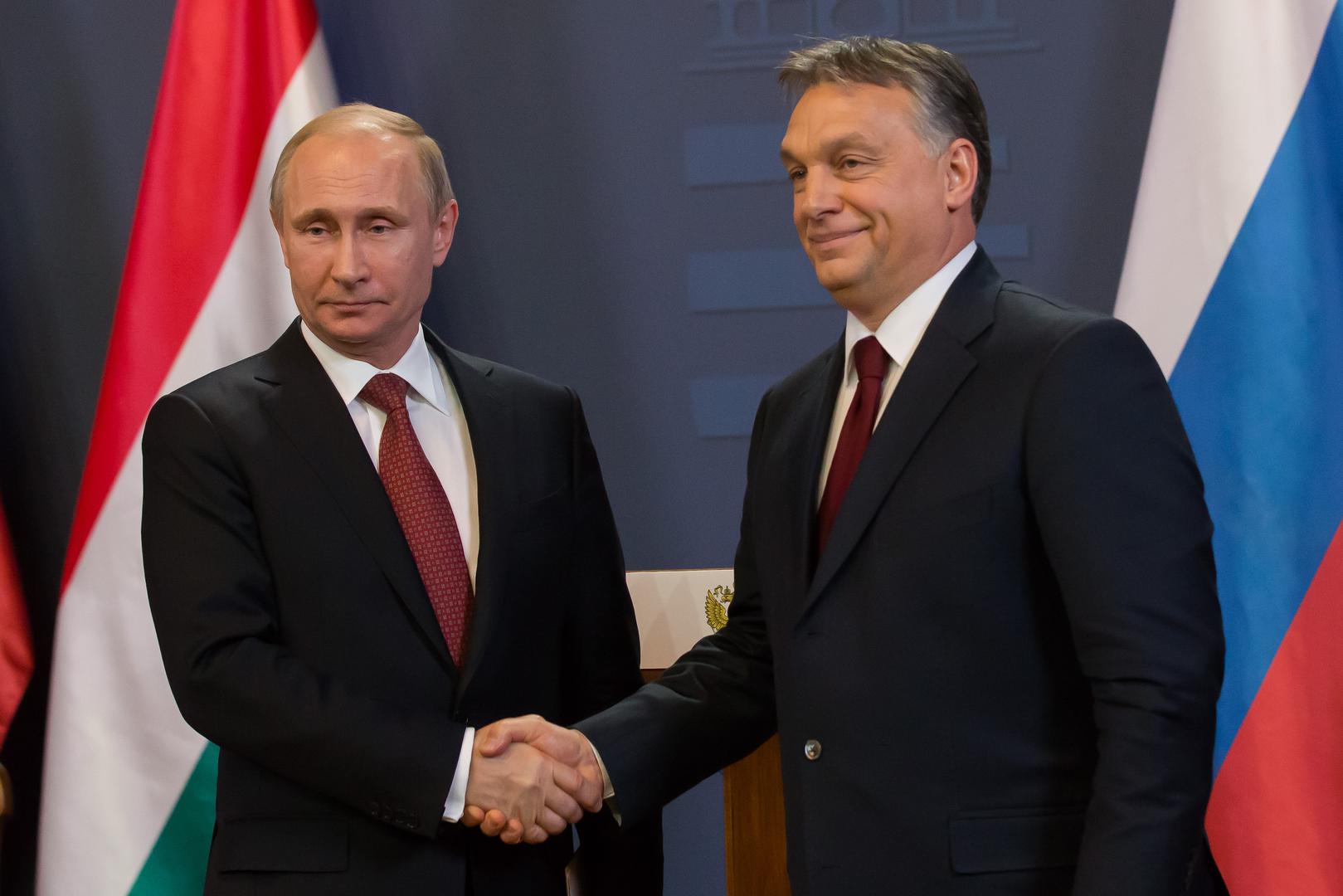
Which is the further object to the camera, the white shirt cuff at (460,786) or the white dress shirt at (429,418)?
the white dress shirt at (429,418)

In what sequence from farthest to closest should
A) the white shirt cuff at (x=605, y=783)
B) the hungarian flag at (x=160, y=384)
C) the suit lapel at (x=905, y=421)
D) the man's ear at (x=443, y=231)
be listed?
the hungarian flag at (x=160, y=384)
the man's ear at (x=443, y=231)
the white shirt cuff at (x=605, y=783)
the suit lapel at (x=905, y=421)

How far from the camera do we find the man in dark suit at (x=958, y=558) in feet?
4.56

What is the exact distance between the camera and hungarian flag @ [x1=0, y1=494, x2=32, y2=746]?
2668 mm

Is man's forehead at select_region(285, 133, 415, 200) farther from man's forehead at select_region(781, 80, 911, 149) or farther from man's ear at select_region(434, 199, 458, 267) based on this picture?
man's forehead at select_region(781, 80, 911, 149)

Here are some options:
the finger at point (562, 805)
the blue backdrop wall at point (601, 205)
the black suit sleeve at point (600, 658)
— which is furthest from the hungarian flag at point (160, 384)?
the finger at point (562, 805)

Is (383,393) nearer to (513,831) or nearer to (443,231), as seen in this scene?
(443,231)

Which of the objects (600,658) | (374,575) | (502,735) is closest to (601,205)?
(600,658)

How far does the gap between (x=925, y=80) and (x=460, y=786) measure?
1028mm

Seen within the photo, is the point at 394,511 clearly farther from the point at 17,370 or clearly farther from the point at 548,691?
the point at 17,370

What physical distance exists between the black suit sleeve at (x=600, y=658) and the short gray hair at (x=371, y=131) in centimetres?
40

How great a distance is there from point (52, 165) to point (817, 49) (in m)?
1.92

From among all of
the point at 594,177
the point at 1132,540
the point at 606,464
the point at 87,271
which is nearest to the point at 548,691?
the point at 1132,540

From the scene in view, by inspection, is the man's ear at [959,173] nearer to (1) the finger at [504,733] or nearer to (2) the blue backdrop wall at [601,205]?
(1) the finger at [504,733]

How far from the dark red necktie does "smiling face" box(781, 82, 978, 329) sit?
0.20ft
